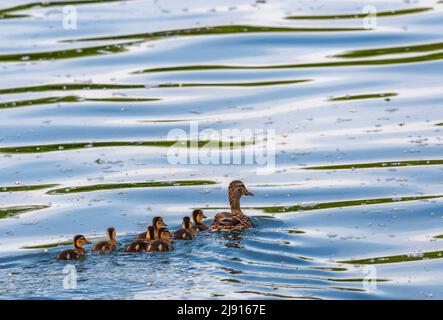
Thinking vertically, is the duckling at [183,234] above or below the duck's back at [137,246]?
above

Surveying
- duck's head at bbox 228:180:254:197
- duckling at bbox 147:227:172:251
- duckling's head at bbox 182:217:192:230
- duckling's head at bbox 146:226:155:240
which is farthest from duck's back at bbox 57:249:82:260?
duck's head at bbox 228:180:254:197

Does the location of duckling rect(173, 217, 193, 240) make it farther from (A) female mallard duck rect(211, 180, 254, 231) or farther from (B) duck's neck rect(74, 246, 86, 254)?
(B) duck's neck rect(74, 246, 86, 254)

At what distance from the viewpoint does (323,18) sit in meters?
23.9

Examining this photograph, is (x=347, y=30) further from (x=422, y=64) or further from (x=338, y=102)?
(x=338, y=102)

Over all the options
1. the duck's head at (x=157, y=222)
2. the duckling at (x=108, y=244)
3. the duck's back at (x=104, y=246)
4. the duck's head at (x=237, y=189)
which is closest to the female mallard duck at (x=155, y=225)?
the duck's head at (x=157, y=222)

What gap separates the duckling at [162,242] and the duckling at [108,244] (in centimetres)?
47

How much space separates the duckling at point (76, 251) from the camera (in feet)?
40.1

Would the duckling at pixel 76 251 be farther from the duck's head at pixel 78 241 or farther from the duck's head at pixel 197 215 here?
the duck's head at pixel 197 215

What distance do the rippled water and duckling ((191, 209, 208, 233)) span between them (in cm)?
30

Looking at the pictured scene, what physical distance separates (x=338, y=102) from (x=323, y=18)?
5679 mm

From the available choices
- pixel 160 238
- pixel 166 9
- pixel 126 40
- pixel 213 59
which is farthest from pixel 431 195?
pixel 166 9

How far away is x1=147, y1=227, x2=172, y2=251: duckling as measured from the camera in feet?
40.6

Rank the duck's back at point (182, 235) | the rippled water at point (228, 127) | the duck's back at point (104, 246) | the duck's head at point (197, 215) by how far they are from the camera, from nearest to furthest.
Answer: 1. the rippled water at point (228, 127)
2. the duck's back at point (104, 246)
3. the duck's back at point (182, 235)
4. the duck's head at point (197, 215)

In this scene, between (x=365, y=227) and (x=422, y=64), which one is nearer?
(x=365, y=227)
